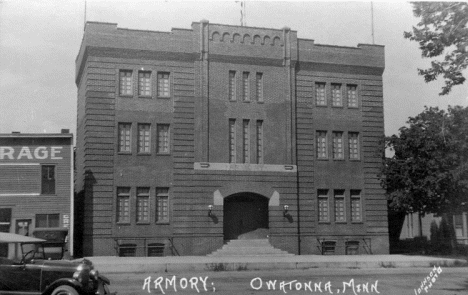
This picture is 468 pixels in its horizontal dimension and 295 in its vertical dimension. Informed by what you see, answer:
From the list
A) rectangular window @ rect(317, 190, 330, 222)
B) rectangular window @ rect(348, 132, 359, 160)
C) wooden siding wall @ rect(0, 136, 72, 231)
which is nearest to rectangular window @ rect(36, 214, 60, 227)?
wooden siding wall @ rect(0, 136, 72, 231)

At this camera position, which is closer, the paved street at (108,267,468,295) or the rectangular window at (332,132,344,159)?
the paved street at (108,267,468,295)

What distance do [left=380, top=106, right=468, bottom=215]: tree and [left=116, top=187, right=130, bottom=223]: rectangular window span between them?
14.3 metres

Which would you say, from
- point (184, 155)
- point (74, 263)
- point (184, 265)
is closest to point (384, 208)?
point (184, 155)

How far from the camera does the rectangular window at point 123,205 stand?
31.1 meters

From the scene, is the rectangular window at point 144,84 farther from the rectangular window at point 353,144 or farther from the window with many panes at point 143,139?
the rectangular window at point 353,144

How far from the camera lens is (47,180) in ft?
99.5

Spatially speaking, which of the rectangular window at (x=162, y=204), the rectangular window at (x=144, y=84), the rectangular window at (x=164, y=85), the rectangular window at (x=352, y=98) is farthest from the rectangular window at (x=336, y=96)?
the rectangular window at (x=162, y=204)

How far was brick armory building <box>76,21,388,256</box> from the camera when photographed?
31.2m

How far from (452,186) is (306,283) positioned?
13150 millimetres

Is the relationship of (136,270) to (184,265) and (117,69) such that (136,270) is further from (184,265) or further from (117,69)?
(117,69)

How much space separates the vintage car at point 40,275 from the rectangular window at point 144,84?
1925 cm

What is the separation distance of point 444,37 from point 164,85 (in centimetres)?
2035

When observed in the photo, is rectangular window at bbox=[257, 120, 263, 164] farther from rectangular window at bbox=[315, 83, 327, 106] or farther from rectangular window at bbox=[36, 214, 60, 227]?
rectangular window at bbox=[36, 214, 60, 227]

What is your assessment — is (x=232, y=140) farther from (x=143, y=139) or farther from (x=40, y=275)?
(x=40, y=275)
